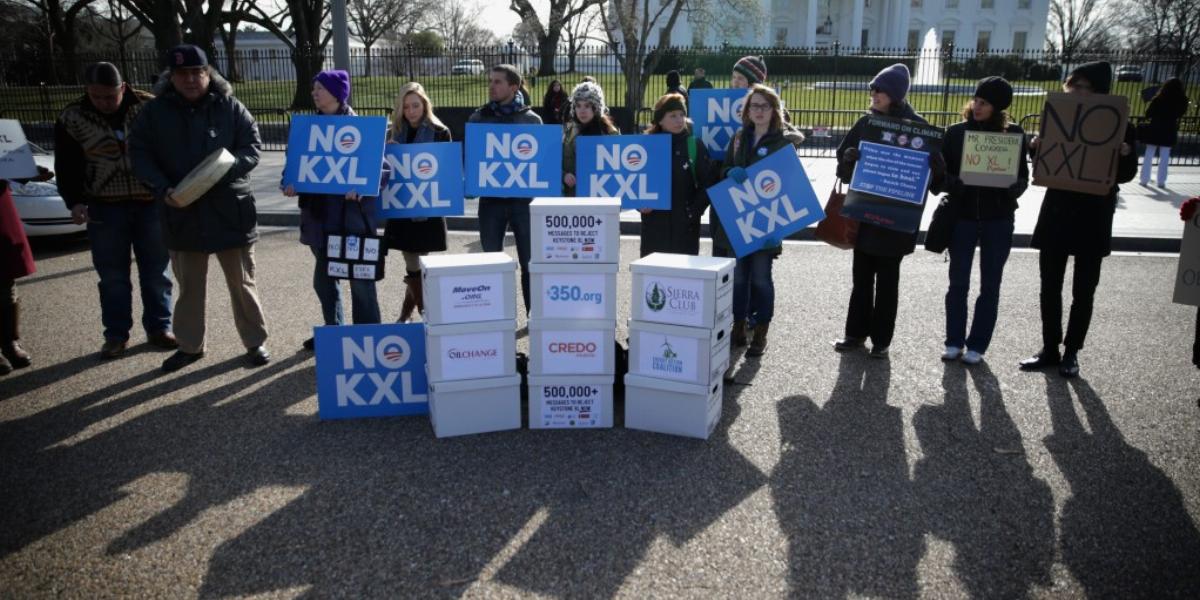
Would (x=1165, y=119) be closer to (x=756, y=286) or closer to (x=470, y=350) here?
(x=756, y=286)

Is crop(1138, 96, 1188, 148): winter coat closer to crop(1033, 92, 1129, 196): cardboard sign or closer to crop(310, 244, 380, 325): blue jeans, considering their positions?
crop(1033, 92, 1129, 196): cardboard sign

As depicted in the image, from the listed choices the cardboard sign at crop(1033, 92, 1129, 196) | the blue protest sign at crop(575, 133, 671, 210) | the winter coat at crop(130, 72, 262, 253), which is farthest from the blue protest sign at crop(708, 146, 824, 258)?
the winter coat at crop(130, 72, 262, 253)

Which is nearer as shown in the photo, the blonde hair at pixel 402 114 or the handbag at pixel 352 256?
the handbag at pixel 352 256

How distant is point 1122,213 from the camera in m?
11.2

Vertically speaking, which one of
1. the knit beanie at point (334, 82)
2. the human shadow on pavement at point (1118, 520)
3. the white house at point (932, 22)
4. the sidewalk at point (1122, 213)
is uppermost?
the white house at point (932, 22)

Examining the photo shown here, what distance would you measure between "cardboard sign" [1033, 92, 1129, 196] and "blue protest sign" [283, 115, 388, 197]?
4530mm

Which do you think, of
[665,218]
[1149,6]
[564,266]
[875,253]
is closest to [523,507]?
[564,266]

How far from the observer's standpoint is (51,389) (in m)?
5.38

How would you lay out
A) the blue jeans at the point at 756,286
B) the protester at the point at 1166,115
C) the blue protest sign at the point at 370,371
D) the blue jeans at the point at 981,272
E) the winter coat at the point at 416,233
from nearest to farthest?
the blue protest sign at the point at 370,371 < the blue jeans at the point at 981,272 < the blue jeans at the point at 756,286 < the winter coat at the point at 416,233 < the protester at the point at 1166,115

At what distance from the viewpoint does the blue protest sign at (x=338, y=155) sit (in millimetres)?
5391

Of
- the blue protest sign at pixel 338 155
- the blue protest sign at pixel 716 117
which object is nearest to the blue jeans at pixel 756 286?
the blue protest sign at pixel 716 117

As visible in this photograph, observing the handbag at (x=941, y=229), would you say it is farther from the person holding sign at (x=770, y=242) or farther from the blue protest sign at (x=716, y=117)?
the blue protest sign at (x=716, y=117)

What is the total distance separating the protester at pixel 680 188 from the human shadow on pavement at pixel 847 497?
146 cm

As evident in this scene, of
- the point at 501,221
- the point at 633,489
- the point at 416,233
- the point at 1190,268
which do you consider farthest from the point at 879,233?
the point at 416,233
